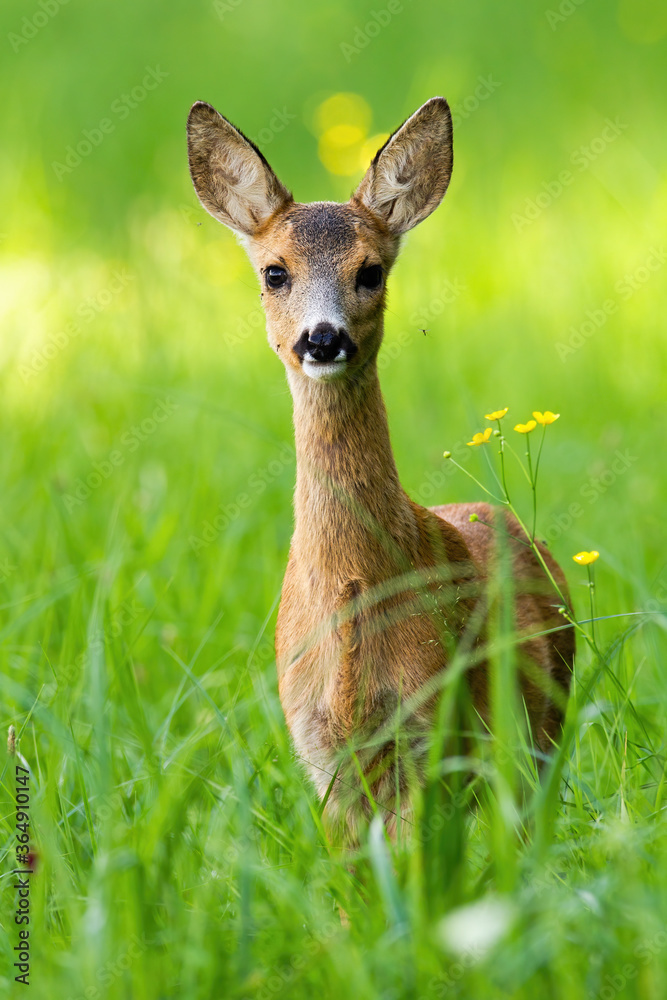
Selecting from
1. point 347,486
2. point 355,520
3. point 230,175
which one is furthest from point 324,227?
point 355,520

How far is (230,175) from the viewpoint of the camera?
3879 mm

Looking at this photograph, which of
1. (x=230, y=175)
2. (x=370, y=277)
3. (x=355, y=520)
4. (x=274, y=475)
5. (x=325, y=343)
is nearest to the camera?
(x=325, y=343)

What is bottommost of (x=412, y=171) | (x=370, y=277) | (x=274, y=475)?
(x=274, y=475)

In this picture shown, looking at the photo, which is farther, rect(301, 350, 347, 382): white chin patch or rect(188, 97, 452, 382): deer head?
rect(188, 97, 452, 382): deer head

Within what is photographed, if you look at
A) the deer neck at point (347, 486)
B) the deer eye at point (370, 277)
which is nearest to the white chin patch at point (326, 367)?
the deer neck at point (347, 486)

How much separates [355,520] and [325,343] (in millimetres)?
511

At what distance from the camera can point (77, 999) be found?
2.22 meters

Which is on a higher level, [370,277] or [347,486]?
[370,277]

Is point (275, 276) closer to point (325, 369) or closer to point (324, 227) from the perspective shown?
point (324, 227)

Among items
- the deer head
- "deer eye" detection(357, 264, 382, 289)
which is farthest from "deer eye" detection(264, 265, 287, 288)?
"deer eye" detection(357, 264, 382, 289)

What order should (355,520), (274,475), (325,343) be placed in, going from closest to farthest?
(325,343)
(355,520)
(274,475)

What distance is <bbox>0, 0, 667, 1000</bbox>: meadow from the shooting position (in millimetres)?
2348

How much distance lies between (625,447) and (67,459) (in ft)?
8.97

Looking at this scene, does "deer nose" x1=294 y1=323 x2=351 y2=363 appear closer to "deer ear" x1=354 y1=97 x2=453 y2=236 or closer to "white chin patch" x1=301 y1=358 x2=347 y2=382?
"white chin patch" x1=301 y1=358 x2=347 y2=382
